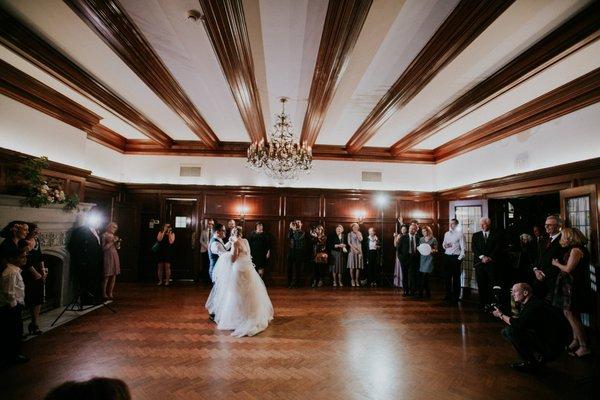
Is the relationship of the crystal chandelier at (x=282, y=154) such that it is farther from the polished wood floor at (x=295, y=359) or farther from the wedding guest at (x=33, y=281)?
the wedding guest at (x=33, y=281)

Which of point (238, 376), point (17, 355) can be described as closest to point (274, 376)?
point (238, 376)

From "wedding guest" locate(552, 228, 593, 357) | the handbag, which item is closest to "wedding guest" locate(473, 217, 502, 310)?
"wedding guest" locate(552, 228, 593, 357)

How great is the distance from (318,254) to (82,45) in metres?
6.38

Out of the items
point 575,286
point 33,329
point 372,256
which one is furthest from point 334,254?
point 33,329

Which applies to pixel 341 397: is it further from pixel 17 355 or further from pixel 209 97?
pixel 209 97

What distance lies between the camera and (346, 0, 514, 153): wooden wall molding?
292 cm

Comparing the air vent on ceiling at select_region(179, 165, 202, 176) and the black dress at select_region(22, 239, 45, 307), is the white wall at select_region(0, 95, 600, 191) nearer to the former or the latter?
the air vent on ceiling at select_region(179, 165, 202, 176)

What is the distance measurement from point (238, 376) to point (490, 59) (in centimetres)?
501

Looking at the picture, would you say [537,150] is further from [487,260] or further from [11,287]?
[11,287]

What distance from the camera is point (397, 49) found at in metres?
3.75

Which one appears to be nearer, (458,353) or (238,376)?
(238,376)

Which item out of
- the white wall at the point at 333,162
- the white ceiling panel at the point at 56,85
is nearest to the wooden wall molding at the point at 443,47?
the white wall at the point at 333,162

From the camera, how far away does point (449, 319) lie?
5191 millimetres

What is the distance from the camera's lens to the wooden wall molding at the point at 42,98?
4.40 meters
